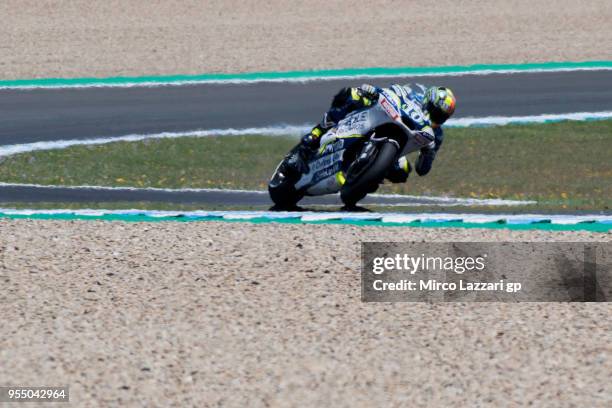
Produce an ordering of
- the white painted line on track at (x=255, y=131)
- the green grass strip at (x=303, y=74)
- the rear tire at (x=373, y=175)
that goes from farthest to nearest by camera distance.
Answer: the green grass strip at (x=303, y=74)
the white painted line on track at (x=255, y=131)
the rear tire at (x=373, y=175)

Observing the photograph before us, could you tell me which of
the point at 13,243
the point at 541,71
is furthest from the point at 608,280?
the point at 541,71

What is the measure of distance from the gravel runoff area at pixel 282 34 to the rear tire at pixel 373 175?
37.6ft

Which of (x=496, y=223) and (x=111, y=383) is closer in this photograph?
(x=111, y=383)

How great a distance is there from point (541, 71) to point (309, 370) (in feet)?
54.4

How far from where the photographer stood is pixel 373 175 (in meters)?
12.4

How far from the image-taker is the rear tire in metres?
12.4

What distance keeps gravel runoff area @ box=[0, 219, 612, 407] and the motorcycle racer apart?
205 cm

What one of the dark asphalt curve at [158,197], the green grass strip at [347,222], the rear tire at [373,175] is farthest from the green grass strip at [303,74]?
the green grass strip at [347,222]

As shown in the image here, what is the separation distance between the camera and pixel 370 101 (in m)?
12.9

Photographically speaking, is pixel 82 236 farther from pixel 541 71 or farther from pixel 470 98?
pixel 541 71

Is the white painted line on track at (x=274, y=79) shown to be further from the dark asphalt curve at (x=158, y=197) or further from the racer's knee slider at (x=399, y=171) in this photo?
the racer's knee slider at (x=399, y=171)

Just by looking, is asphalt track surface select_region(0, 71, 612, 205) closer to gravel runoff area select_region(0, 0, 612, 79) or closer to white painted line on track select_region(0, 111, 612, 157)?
white painted line on track select_region(0, 111, 612, 157)

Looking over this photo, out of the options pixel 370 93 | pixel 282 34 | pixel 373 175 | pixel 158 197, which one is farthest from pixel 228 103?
pixel 373 175

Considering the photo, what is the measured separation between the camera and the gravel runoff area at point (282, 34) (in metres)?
24.5
